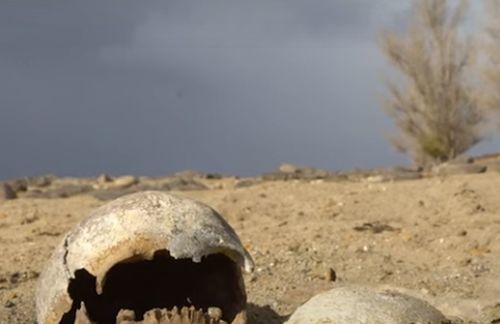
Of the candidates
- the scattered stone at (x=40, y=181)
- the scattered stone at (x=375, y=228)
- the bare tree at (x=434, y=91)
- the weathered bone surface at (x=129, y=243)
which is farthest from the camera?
the bare tree at (x=434, y=91)

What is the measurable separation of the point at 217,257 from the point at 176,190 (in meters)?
8.26

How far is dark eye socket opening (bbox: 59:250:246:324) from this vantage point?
6305 mm

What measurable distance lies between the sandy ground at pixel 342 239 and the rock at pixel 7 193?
465 millimetres

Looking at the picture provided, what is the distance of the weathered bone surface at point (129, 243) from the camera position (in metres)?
5.88

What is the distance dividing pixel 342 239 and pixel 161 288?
387cm

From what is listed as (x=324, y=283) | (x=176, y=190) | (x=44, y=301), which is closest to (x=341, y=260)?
(x=324, y=283)

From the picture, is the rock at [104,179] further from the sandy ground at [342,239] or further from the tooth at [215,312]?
the tooth at [215,312]

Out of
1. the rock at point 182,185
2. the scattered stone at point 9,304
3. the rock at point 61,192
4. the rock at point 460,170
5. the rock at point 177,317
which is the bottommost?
the scattered stone at point 9,304

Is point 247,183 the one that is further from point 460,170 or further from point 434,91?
point 434,91

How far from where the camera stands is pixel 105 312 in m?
6.43

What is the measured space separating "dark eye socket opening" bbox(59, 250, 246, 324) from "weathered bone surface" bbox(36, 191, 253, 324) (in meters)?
0.07

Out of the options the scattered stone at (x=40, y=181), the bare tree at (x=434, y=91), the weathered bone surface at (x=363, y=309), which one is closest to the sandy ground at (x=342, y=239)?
the weathered bone surface at (x=363, y=309)

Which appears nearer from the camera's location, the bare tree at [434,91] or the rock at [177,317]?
the rock at [177,317]

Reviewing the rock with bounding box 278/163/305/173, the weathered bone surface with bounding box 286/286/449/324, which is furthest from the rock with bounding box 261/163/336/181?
the weathered bone surface with bounding box 286/286/449/324
